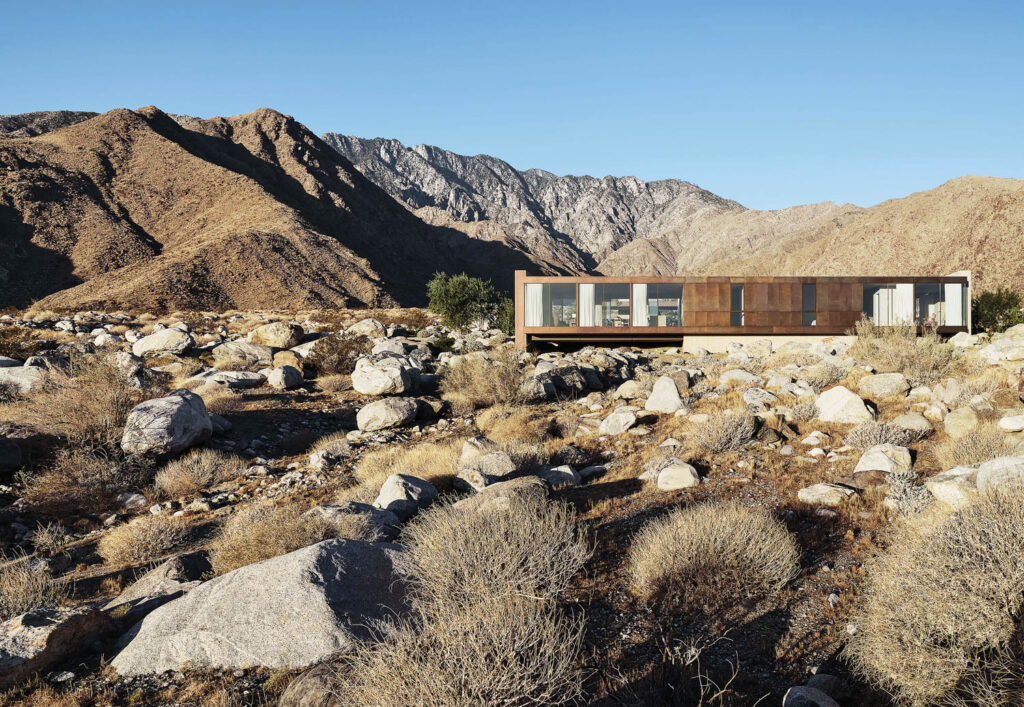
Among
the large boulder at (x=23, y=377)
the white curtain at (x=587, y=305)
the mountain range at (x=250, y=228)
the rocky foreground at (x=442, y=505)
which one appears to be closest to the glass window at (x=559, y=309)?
the white curtain at (x=587, y=305)

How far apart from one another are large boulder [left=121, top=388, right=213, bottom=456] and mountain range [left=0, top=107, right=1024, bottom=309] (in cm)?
4099

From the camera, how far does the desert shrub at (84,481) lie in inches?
380

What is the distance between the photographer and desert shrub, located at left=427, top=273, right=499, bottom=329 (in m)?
34.5

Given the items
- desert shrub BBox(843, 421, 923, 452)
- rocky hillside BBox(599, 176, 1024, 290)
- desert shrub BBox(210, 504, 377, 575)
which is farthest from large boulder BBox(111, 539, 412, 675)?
rocky hillside BBox(599, 176, 1024, 290)

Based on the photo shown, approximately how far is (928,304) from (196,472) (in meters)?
30.4

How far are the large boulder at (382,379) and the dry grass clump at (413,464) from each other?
5085 millimetres

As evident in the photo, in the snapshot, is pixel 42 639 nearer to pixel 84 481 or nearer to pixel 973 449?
pixel 84 481

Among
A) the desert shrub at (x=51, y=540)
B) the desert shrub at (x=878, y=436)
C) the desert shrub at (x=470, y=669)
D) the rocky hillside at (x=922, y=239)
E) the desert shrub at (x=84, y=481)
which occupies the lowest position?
the desert shrub at (x=51, y=540)

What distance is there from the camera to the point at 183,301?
50562 mm

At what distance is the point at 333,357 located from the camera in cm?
1973

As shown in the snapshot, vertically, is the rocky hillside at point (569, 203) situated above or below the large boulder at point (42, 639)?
above

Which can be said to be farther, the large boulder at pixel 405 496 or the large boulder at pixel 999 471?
the large boulder at pixel 405 496

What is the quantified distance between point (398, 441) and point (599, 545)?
789cm

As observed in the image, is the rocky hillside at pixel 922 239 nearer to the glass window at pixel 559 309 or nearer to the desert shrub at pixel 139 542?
the glass window at pixel 559 309
